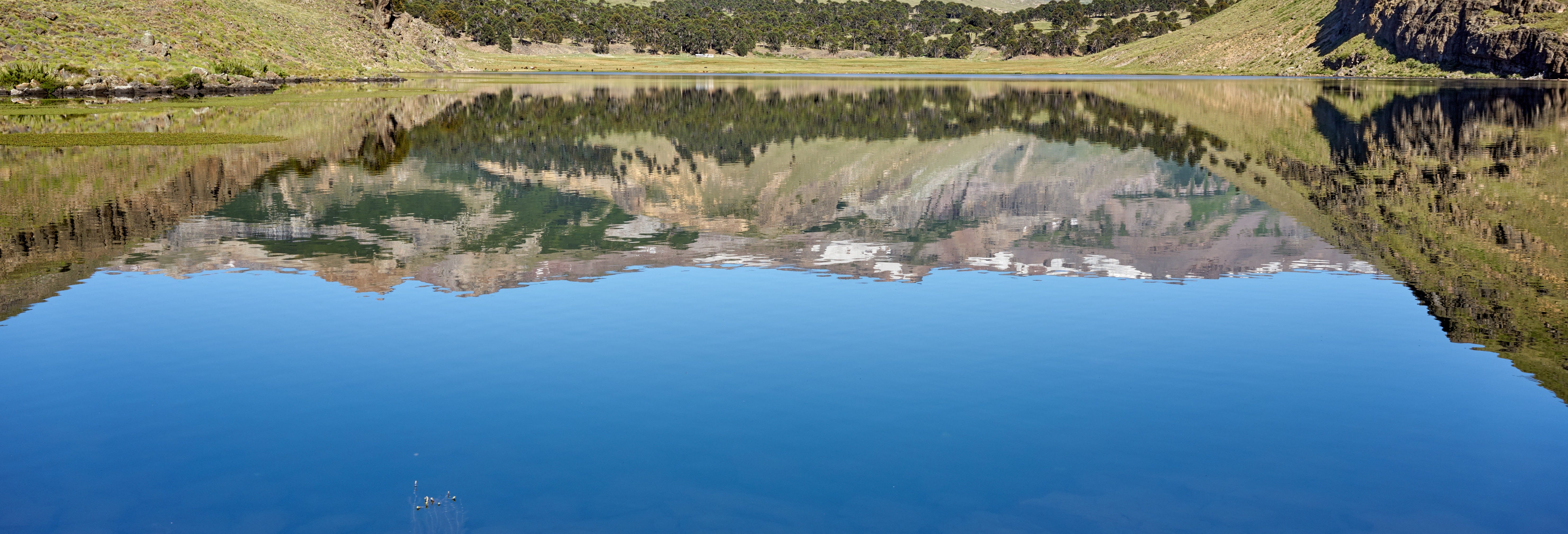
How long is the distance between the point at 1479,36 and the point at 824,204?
17392 centimetres

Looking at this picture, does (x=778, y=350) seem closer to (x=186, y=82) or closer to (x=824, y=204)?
(x=824, y=204)

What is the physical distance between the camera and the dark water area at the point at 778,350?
33.7 feet

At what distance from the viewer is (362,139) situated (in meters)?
49.8

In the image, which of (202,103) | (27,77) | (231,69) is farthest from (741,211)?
(231,69)

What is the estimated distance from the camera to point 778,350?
15430 millimetres

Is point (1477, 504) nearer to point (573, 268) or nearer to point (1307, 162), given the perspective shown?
point (573, 268)

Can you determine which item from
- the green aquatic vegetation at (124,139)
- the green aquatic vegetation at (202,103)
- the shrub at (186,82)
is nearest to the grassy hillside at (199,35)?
the shrub at (186,82)

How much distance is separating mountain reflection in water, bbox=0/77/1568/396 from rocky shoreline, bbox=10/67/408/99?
25155 mm

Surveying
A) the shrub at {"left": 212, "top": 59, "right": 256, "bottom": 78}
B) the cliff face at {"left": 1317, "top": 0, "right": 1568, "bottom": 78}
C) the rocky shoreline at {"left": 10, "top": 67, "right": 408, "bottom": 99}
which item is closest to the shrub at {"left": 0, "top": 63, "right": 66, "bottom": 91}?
the rocky shoreline at {"left": 10, "top": 67, "right": 408, "bottom": 99}

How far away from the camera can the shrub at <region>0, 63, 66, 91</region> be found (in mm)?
79125

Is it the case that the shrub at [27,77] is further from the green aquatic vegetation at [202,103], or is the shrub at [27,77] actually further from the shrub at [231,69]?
the shrub at [231,69]

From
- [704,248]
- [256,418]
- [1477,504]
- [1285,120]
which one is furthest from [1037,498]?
[1285,120]

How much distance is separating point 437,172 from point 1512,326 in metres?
31.9

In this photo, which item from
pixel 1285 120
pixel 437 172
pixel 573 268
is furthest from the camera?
pixel 1285 120
